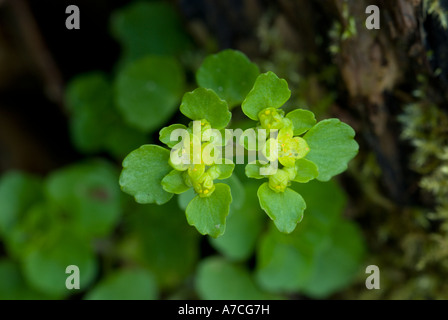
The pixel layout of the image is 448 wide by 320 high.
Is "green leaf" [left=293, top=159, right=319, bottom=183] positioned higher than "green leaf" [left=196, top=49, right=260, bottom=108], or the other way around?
"green leaf" [left=196, top=49, right=260, bottom=108]

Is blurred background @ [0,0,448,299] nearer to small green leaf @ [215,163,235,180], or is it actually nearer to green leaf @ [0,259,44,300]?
green leaf @ [0,259,44,300]

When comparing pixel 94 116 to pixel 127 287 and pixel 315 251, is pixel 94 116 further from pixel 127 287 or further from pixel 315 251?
pixel 315 251

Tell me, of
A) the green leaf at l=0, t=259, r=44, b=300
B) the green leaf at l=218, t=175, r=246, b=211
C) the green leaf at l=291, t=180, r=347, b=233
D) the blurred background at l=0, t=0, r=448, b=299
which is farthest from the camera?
the green leaf at l=0, t=259, r=44, b=300

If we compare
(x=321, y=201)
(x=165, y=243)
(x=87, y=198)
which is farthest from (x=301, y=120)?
(x=87, y=198)

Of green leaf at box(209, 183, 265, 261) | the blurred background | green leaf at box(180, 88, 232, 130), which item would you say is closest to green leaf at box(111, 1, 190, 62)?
the blurred background

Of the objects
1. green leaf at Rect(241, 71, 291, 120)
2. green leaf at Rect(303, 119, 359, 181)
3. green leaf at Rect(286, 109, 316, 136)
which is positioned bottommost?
green leaf at Rect(303, 119, 359, 181)
